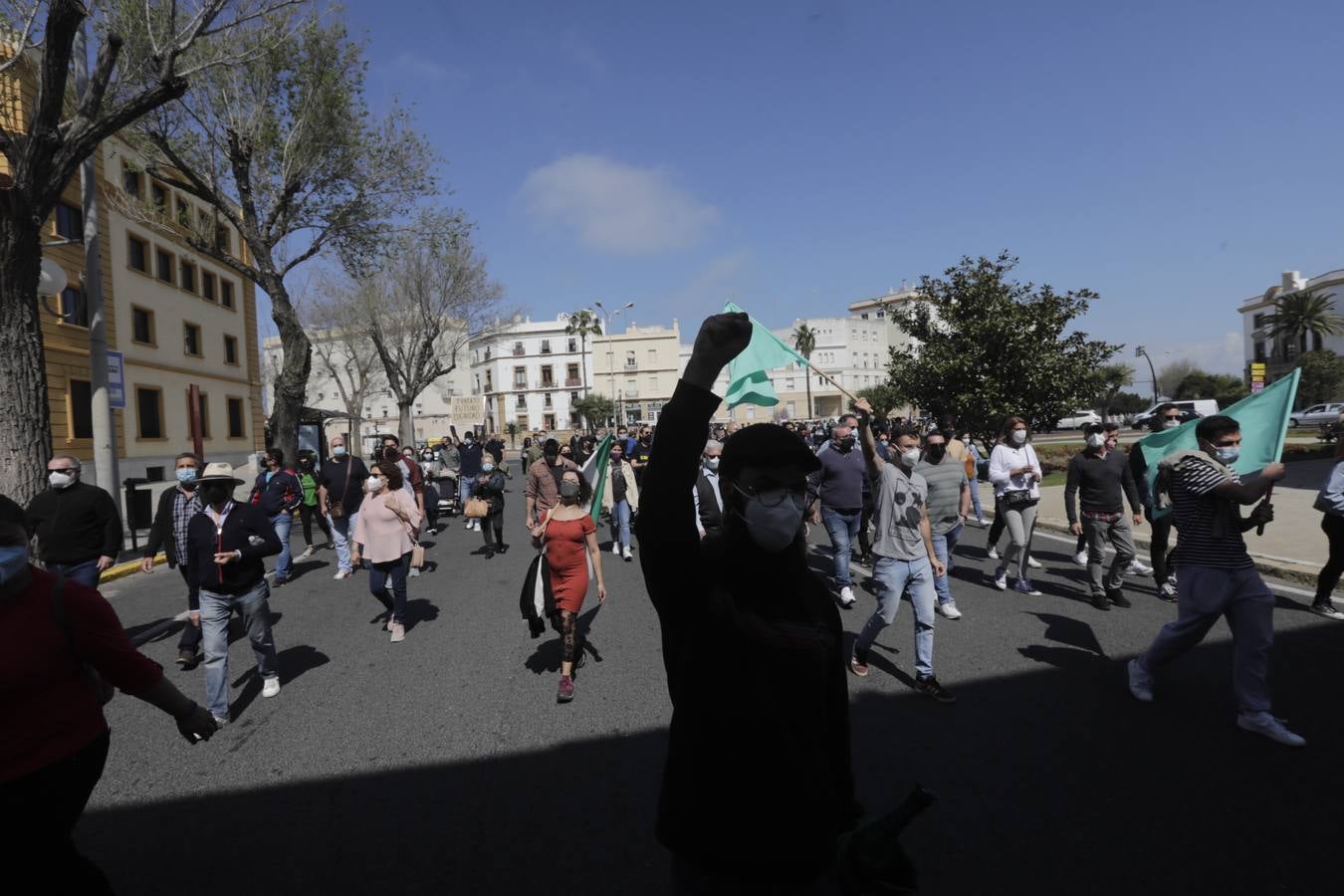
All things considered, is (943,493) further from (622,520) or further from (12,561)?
(12,561)

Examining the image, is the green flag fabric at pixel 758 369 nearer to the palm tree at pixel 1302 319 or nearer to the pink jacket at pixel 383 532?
the pink jacket at pixel 383 532

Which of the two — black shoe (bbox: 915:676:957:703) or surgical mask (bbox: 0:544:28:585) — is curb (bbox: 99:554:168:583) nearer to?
surgical mask (bbox: 0:544:28:585)

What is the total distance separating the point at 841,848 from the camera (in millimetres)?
1681

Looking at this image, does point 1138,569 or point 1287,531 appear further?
point 1287,531

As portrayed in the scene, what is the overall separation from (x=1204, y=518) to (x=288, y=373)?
17.6 metres

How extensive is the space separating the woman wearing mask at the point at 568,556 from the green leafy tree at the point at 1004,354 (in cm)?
1374

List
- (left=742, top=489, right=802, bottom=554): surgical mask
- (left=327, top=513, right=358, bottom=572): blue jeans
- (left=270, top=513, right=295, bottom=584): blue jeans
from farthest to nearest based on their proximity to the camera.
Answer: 1. (left=327, top=513, right=358, bottom=572): blue jeans
2. (left=270, top=513, right=295, bottom=584): blue jeans
3. (left=742, top=489, right=802, bottom=554): surgical mask

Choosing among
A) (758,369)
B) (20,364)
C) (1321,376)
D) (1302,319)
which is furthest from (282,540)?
(1302,319)

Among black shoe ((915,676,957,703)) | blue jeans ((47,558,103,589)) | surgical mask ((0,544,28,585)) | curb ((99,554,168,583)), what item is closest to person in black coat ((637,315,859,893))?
surgical mask ((0,544,28,585))

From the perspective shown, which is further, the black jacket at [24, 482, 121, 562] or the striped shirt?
the black jacket at [24, 482, 121, 562]

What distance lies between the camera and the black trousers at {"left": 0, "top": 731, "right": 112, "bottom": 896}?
2.45m

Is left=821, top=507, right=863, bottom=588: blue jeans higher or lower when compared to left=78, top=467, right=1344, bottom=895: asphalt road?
higher

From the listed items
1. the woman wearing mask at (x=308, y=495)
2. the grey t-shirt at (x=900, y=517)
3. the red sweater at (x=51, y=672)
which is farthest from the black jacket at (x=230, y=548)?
the woman wearing mask at (x=308, y=495)

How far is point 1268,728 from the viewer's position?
4195 millimetres
